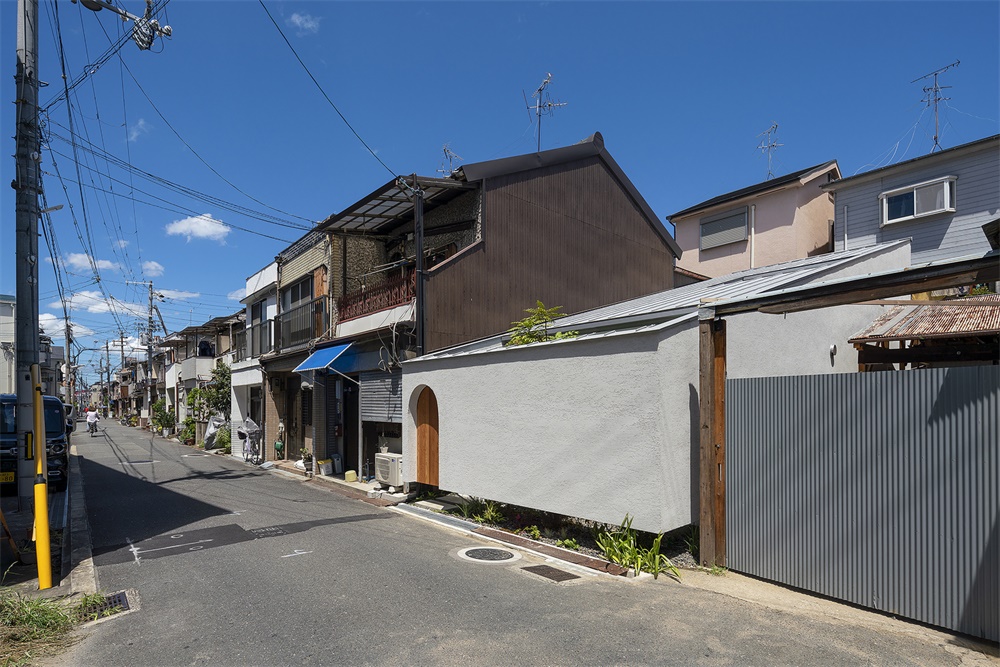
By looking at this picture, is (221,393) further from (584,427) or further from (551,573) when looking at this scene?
(551,573)

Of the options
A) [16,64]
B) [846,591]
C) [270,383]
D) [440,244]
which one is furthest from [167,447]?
[846,591]

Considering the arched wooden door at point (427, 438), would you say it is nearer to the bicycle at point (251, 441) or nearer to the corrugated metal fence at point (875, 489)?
the corrugated metal fence at point (875, 489)

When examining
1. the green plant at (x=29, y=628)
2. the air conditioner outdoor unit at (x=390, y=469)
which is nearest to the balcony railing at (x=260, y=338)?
the air conditioner outdoor unit at (x=390, y=469)

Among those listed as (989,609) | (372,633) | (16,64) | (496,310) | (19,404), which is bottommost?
(372,633)

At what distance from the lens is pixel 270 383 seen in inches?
838

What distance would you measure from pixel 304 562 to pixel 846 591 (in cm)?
602

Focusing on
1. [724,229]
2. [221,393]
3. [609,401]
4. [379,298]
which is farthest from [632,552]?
[221,393]

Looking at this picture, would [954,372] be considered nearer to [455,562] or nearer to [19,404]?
[455,562]

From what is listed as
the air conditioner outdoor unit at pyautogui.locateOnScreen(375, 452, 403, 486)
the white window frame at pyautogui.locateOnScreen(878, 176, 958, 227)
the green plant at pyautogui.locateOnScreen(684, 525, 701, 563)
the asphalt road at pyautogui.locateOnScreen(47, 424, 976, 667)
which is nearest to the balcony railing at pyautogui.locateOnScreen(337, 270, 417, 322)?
the air conditioner outdoor unit at pyautogui.locateOnScreen(375, 452, 403, 486)

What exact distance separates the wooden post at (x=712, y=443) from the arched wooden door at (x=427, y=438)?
18.9ft

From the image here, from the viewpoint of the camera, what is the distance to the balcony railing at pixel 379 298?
1327cm

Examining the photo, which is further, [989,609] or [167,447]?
[167,447]

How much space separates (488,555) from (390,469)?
17.1 ft

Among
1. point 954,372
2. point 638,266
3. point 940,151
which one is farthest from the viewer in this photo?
point 638,266
